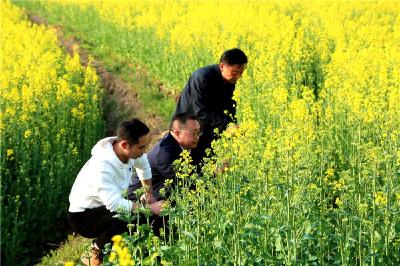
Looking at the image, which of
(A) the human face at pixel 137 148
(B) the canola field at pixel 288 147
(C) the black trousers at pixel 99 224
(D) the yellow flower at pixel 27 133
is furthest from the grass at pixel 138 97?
(A) the human face at pixel 137 148

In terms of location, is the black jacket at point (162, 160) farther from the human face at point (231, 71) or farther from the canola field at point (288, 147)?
the human face at point (231, 71)

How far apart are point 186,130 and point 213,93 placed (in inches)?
67.0

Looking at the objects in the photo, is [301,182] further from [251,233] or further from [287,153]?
[251,233]

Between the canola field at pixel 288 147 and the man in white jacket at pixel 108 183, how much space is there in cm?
39

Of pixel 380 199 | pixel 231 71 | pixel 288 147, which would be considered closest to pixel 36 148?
pixel 231 71

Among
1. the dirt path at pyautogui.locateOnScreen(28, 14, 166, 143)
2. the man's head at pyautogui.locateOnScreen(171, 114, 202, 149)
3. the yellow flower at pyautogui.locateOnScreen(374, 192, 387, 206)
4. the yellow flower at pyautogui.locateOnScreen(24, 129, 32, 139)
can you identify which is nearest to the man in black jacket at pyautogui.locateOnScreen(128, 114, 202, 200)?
the man's head at pyautogui.locateOnScreen(171, 114, 202, 149)

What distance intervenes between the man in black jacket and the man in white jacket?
235 millimetres

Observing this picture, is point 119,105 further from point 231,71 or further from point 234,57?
point 234,57

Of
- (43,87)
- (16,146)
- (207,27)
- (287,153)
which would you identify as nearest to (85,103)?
(43,87)

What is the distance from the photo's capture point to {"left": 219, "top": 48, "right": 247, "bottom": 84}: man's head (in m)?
6.79

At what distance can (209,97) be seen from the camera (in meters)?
7.26

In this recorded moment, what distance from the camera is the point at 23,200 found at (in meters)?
7.98

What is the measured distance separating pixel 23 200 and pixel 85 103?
2.87 meters

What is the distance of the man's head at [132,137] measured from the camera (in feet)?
16.9
